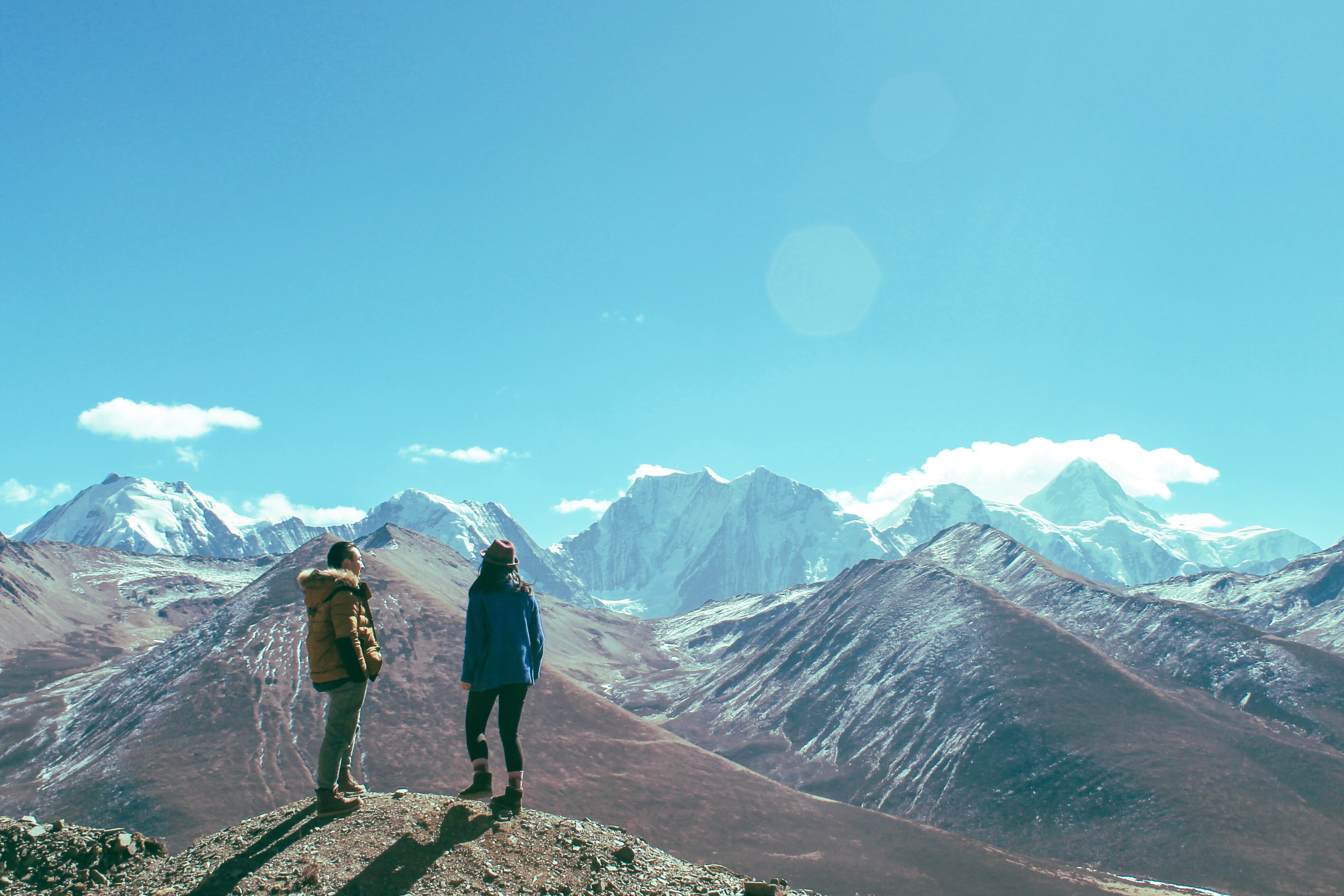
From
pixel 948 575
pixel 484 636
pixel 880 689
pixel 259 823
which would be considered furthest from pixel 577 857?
pixel 948 575

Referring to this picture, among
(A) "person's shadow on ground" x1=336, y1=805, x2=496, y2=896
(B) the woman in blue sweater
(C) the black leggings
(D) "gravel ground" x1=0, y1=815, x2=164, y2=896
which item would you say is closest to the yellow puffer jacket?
(B) the woman in blue sweater

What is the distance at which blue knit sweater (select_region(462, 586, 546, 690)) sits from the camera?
12.1 m

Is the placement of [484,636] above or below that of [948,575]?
below

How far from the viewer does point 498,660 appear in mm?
12141

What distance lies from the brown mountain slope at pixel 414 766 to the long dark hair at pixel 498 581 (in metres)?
77.4

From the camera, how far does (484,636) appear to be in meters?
12.3

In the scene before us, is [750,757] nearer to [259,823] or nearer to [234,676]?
[234,676]

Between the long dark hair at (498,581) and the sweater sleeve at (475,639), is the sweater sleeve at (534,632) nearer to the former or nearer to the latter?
the long dark hair at (498,581)

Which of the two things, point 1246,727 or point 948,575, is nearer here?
point 1246,727

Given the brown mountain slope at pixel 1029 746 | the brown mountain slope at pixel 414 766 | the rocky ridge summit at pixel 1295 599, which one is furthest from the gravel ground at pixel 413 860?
the rocky ridge summit at pixel 1295 599

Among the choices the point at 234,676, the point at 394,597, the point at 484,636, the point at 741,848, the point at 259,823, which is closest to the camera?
the point at 484,636

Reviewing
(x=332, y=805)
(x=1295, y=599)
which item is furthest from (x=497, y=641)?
(x=1295, y=599)

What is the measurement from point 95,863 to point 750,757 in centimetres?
12833

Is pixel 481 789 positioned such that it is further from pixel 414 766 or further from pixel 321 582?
pixel 414 766
